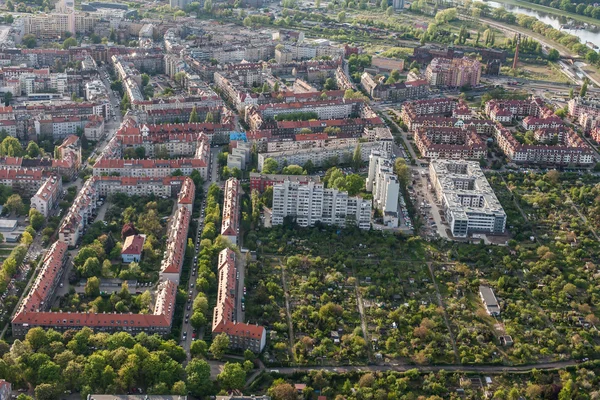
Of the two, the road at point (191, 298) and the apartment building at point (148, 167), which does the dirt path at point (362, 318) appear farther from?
the apartment building at point (148, 167)

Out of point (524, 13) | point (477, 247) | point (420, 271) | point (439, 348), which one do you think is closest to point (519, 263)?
point (477, 247)

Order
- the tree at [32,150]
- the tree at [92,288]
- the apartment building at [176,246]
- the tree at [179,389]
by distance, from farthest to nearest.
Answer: the tree at [32,150]
the apartment building at [176,246]
the tree at [92,288]
the tree at [179,389]

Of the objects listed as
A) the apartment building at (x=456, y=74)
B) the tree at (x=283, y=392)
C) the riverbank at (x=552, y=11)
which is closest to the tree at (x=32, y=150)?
the tree at (x=283, y=392)

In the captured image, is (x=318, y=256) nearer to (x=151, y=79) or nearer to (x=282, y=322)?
(x=282, y=322)

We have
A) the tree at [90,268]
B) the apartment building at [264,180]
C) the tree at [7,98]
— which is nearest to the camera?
the tree at [90,268]

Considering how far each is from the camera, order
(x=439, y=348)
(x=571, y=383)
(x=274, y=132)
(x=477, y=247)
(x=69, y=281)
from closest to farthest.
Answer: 1. (x=571, y=383)
2. (x=439, y=348)
3. (x=69, y=281)
4. (x=477, y=247)
5. (x=274, y=132)

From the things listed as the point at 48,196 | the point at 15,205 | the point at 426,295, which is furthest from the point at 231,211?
the point at 15,205
